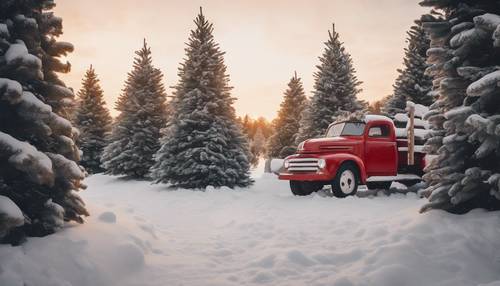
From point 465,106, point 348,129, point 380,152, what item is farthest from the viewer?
point 348,129

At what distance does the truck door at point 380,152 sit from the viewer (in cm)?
1162

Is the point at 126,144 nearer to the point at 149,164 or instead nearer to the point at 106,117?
the point at 149,164

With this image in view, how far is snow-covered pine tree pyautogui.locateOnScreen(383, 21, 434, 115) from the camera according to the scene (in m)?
20.3

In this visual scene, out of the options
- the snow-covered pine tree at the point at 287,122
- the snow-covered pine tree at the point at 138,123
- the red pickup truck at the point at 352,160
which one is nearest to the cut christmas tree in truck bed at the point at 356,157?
the red pickup truck at the point at 352,160

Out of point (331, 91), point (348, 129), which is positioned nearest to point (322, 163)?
point (348, 129)

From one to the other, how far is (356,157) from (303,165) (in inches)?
61.5

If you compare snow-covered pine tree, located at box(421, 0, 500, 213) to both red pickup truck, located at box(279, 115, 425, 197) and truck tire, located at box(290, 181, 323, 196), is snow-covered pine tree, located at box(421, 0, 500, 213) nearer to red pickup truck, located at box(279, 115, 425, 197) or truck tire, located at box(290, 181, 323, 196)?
red pickup truck, located at box(279, 115, 425, 197)

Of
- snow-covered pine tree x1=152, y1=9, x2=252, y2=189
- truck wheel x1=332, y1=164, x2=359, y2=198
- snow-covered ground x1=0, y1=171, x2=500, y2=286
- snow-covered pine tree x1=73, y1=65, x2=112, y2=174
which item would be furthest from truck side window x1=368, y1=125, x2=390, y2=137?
snow-covered pine tree x1=73, y1=65, x2=112, y2=174

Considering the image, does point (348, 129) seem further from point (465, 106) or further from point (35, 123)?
point (35, 123)

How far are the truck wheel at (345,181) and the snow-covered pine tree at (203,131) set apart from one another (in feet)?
17.1

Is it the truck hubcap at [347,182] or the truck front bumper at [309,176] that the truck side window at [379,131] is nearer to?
the truck hubcap at [347,182]

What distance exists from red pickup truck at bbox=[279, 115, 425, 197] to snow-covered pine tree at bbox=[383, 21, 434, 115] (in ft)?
28.8

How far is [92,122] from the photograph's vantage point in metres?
27.1

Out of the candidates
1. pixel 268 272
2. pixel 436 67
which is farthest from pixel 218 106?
pixel 268 272
